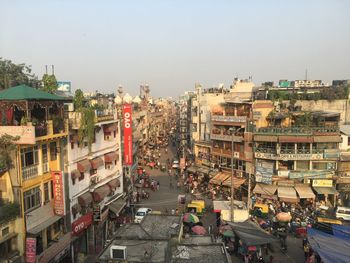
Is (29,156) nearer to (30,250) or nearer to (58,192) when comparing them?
(58,192)

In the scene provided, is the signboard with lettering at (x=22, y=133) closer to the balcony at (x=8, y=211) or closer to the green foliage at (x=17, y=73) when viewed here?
the balcony at (x=8, y=211)

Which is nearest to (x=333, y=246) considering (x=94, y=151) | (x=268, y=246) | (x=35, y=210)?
(x=268, y=246)

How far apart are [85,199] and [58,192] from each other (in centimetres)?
439

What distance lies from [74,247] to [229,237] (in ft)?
36.7

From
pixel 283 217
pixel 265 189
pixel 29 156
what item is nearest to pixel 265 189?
pixel 265 189

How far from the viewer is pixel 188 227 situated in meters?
28.3

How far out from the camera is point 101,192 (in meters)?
28.1

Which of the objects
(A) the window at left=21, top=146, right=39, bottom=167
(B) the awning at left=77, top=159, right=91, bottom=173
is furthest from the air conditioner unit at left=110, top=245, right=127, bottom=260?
(B) the awning at left=77, top=159, right=91, bottom=173

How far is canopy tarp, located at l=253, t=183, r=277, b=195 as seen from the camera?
116 ft

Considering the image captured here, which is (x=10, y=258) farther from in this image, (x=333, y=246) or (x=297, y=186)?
(x=297, y=186)

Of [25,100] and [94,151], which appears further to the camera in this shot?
[94,151]

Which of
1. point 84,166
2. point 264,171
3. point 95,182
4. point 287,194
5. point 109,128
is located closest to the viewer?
point 84,166

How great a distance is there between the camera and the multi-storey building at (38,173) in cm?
1828

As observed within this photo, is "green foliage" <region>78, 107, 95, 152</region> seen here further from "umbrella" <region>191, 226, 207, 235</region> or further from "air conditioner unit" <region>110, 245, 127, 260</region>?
"air conditioner unit" <region>110, 245, 127, 260</region>
